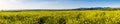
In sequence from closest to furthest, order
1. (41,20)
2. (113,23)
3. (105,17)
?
(113,23) < (105,17) < (41,20)

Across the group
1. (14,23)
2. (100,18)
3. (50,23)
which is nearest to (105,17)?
(100,18)

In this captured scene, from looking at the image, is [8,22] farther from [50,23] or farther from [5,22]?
[50,23]

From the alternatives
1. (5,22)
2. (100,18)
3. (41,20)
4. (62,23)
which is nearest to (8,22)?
(5,22)

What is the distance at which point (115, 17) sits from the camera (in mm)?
15070

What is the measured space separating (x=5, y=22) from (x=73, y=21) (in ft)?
12.5

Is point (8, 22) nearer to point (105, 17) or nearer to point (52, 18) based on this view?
point (52, 18)

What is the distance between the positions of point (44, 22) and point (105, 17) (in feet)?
10.8

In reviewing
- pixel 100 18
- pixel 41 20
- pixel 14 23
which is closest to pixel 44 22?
→ pixel 41 20

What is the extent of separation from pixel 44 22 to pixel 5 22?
6.95 ft

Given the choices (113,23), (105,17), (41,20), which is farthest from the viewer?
(41,20)

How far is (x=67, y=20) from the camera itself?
16031mm

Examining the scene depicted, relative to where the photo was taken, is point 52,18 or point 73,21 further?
point 52,18

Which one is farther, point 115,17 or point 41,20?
point 41,20

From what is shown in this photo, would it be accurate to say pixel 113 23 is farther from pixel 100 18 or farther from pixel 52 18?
pixel 52 18
